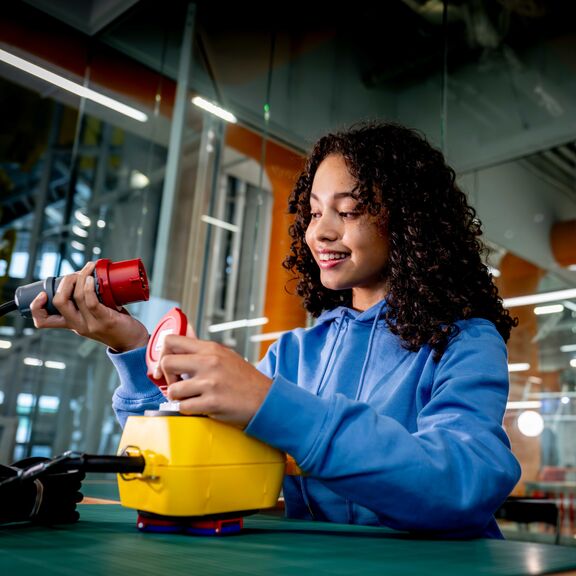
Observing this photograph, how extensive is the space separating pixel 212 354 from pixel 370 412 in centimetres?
17

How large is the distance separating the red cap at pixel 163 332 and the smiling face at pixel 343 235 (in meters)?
0.35

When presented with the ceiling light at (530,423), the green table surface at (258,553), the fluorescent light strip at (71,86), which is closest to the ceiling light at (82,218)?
the fluorescent light strip at (71,86)

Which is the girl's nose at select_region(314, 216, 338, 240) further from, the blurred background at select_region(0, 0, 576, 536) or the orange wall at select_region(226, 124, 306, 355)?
the orange wall at select_region(226, 124, 306, 355)

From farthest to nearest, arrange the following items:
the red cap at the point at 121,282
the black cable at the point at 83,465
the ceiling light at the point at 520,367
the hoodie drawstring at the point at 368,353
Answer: the ceiling light at the point at 520,367
the hoodie drawstring at the point at 368,353
the red cap at the point at 121,282
the black cable at the point at 83,465

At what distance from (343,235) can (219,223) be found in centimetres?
202

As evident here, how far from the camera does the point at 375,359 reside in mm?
902

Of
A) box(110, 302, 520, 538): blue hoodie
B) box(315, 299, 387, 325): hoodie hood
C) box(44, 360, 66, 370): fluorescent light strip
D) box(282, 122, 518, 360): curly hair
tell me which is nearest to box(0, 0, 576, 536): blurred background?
box(44, 360, 66, 370): fluorescent light strip

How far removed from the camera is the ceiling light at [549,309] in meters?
3.42

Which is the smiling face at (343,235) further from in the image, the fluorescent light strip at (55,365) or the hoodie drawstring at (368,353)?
the fluorescent light strip at (55,365)

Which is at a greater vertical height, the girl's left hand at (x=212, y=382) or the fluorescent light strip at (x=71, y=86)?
the fluorescent light strip at (x=71, y=86)

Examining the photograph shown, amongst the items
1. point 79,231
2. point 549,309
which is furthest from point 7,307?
point 549,309

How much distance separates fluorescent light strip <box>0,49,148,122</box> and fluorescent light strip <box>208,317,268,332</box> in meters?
1.15

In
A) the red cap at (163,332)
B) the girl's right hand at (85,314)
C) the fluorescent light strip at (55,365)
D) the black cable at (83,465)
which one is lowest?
the black cable at (83,465)

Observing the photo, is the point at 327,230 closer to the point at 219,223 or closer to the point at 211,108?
the point at 219,223
